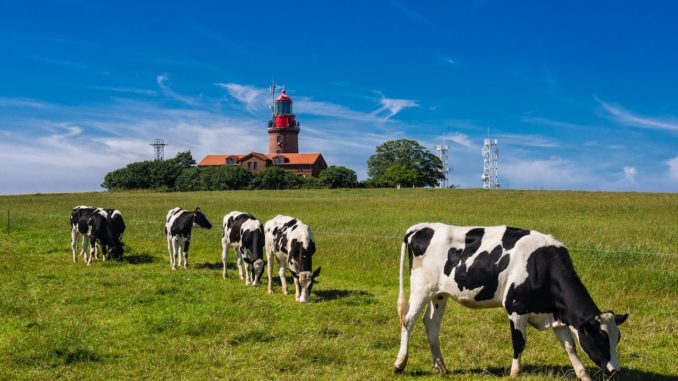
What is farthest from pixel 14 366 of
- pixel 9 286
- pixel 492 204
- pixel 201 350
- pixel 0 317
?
pixel 492 204

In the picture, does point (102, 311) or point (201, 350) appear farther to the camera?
point (102, 311)

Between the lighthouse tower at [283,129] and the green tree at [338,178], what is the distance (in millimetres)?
25018

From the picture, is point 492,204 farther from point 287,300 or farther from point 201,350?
point 201,350

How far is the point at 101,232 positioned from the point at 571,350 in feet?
51.9

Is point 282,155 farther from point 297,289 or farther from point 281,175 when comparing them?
point 297,289

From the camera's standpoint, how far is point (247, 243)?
15.1 metres

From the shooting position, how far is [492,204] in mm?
41875

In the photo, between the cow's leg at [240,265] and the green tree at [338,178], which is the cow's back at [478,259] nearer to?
the cow's leg at [240,265]

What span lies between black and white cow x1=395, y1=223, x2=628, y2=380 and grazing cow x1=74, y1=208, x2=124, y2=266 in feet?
44.6

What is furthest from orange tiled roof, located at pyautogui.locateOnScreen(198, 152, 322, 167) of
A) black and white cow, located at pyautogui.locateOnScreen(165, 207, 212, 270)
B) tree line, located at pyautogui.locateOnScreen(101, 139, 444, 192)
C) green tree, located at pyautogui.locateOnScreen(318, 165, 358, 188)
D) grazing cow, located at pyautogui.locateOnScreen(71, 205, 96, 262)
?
black and white cow, located at pyautogui.locateOnScreen(165, 207, 212, 270)

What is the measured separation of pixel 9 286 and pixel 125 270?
10.6 ft

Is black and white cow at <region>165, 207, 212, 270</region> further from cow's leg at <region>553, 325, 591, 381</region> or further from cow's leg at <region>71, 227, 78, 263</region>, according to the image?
cow's leg at <region>553, 325, 591, 381</region>

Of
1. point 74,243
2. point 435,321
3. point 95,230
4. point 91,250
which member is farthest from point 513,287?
point 74,243

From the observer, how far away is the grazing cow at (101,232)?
18.8 meters
